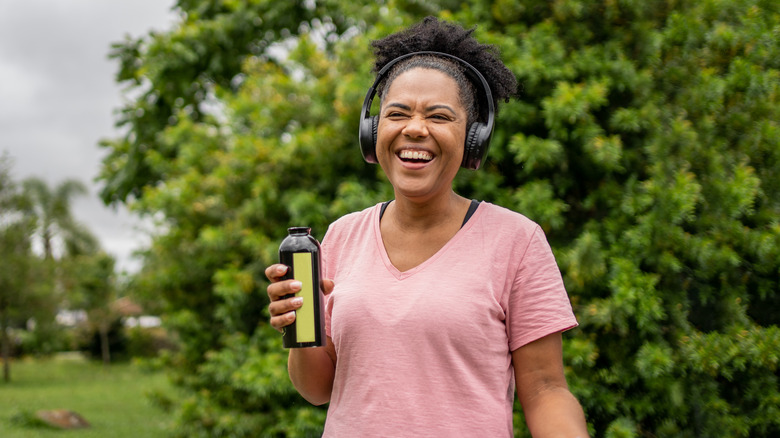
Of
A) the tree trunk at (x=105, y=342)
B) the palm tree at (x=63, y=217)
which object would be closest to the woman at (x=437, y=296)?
the tree trunk at (x=105, y=342)

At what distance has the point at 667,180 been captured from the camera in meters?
3.97

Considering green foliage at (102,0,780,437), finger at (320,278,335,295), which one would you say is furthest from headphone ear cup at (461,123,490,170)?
green foliage at (102,0,780,437)

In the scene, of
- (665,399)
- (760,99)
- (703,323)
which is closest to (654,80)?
(760,99)

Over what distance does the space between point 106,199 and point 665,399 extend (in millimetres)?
7781

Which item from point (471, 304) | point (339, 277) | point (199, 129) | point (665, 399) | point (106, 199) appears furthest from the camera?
point (106, 199)

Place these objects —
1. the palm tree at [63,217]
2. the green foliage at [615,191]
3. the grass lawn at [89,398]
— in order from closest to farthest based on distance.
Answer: the green foliage at [615,191]
the grass lawn at [89,398]
the palm tree at [63,217]

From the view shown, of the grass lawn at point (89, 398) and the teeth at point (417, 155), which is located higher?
the teeth at point (417, 155)

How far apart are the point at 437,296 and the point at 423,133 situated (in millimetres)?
445

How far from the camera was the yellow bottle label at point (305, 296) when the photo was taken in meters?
1.75

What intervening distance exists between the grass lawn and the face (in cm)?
661

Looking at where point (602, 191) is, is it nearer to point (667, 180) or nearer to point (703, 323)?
point (667, 180)

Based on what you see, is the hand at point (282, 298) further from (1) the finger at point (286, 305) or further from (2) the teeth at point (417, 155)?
Result: (2) the teeth at point (417, 155)

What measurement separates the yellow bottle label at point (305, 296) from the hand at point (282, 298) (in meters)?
0.02

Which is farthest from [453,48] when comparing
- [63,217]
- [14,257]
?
[63,217]
